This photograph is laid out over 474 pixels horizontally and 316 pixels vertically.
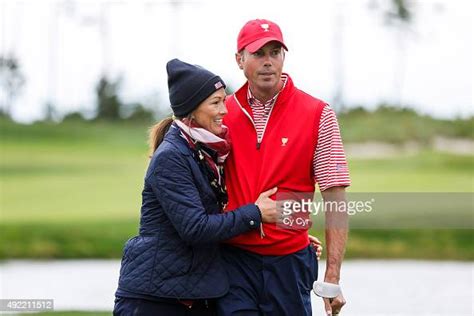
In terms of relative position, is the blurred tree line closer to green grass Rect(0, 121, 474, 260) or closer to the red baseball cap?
green grass Rect(0, 121, 474, 260)

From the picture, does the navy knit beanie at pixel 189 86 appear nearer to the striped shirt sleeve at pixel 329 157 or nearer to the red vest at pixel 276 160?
the red vest at pixel 276 160

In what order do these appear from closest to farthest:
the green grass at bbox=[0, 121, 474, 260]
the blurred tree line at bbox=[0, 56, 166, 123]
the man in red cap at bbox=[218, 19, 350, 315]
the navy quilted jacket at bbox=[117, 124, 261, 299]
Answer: the navy quilted jacket at bbox=[117, 124, 261, 299] → the man in red cap at bbox=[218, 19, 350, 315] → the green grass at bbox=[0, 121, 474, 260] → the blurred tree line at bbox=[0, 56, 166, 123]

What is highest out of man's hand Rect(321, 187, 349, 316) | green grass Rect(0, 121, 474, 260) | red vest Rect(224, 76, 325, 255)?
red vest Rect(224, 76, 325, 255)

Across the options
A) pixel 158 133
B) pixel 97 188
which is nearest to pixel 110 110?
pixel 97 188

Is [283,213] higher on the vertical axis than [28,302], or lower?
higher

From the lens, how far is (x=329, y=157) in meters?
5.52

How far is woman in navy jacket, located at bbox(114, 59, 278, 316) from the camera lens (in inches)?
207

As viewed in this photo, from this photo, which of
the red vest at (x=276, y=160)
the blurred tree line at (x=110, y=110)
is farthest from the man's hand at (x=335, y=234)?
the blurred tree line at (x=110, y=110)

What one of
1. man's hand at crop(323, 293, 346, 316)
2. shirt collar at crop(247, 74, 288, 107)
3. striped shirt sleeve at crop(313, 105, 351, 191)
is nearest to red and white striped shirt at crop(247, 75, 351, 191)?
striped shirt sleeve at crop(313, 105, 351, 191)

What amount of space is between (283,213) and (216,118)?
1.77ft

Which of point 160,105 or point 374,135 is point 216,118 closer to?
point 374,135

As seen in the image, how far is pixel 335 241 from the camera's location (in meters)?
5.52

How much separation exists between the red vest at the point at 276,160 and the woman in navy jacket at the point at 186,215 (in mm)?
88

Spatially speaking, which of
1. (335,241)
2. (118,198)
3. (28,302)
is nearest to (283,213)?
(335,241)
